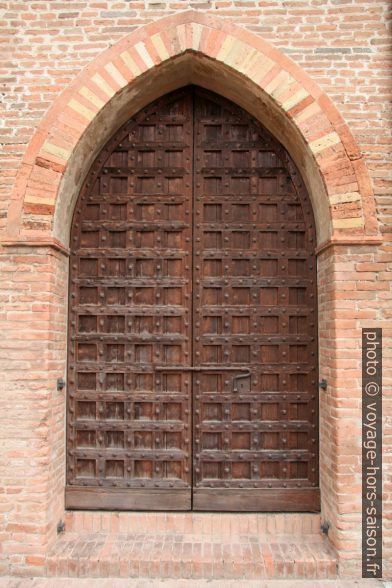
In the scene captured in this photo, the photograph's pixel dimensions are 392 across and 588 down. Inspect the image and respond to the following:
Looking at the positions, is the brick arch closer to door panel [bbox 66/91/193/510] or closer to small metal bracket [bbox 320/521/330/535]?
door panel [bbox 66/91/193/510]

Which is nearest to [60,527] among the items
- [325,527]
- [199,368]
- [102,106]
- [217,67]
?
[199,368]

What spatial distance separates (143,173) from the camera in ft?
14.1

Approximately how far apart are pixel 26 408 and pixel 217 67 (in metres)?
3.18

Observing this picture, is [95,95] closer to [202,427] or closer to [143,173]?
[143,173]

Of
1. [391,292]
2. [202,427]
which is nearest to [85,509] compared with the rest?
[202,427]

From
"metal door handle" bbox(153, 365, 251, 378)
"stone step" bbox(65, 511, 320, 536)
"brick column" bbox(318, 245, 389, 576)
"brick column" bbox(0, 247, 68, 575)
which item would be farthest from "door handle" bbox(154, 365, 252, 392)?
"stone step" bbox(65, 511, 320, 536)

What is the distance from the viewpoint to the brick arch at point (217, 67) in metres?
3.76

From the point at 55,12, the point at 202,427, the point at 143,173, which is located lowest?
the point at 202,427

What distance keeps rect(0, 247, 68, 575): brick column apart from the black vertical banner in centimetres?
249

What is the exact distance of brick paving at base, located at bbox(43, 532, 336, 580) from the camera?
3672 mm

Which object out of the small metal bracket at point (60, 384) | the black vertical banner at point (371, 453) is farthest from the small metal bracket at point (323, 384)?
the small metal bracket at point (60, 384)

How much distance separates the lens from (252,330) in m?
4.17

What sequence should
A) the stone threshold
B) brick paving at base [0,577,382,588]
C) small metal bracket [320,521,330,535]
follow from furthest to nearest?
small metal bracket [320,521,330,535], the stone threshold, brick paving at base [0,577,382,588]

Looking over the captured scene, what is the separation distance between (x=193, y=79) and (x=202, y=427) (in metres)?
3.09
